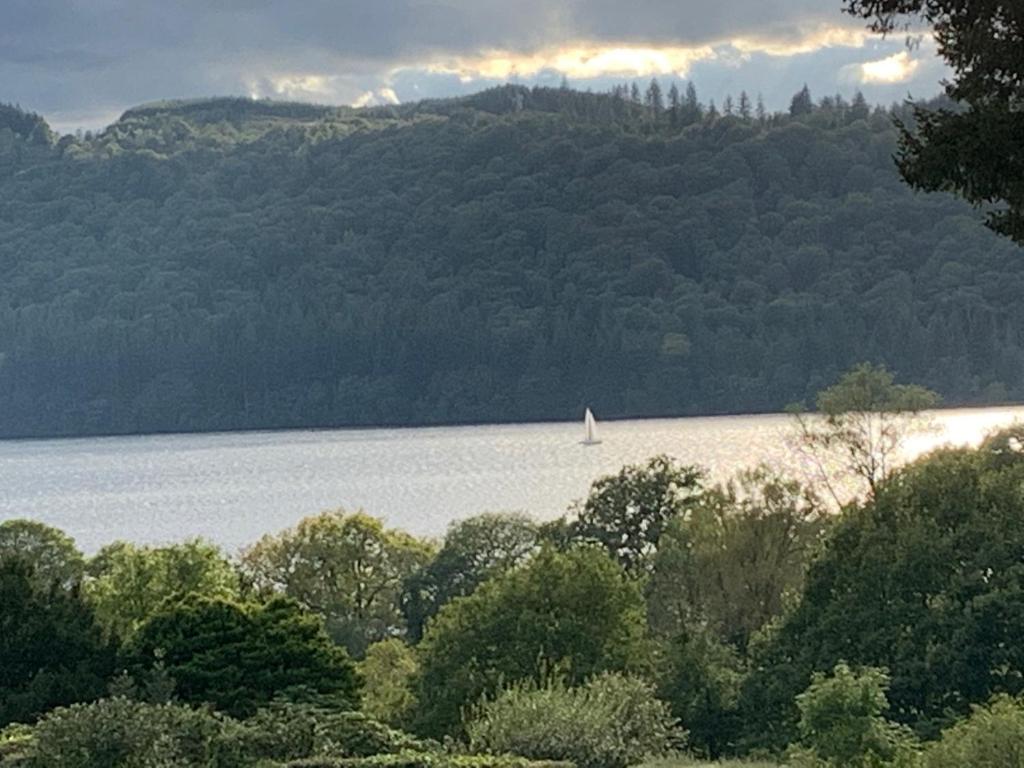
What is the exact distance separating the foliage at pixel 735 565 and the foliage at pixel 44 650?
21954 mm

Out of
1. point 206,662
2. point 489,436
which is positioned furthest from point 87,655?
point 489,436

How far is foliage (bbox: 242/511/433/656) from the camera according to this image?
67.6 m

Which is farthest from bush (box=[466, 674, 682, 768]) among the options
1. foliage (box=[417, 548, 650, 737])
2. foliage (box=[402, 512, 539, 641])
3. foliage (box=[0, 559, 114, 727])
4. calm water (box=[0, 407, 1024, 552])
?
calm water (box=[0, 407, 1024, 552])

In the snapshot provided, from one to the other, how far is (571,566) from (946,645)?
30.2 feet

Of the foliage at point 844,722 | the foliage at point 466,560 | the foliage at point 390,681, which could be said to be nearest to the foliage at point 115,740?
the foliage at point 844,722

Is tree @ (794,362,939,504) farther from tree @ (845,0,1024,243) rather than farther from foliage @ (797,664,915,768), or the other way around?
tree @ (845,0,1024,243)

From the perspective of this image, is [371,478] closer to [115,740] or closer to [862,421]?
[862,421]

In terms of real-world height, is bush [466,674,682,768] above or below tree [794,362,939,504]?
below

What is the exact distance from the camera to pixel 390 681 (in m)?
50.6

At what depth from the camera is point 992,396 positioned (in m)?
187

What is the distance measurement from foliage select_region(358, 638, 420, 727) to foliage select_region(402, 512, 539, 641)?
9.65m

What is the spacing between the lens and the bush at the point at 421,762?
2109 cm

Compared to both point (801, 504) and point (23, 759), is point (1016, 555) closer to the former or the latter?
point (801, 504)

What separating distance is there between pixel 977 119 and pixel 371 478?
145 metres
